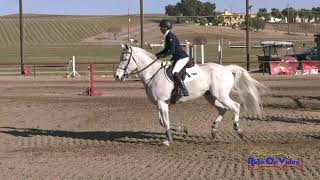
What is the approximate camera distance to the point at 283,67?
39.2 m

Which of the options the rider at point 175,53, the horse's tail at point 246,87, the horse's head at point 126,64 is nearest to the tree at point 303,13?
the horse's tail at point 246,87

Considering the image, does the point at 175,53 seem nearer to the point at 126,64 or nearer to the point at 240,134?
the point at 126,64

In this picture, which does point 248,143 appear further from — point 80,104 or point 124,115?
point 80,104

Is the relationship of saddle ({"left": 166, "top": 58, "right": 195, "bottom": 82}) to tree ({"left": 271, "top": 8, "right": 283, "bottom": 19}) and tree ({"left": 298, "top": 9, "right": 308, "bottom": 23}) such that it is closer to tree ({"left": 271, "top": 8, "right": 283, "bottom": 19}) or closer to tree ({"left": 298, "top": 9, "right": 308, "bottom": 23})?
tree ({"left": 298, "top": 9, "right": 308, "bottom": 23})

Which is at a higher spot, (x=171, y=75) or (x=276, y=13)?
(x=276, y=13)

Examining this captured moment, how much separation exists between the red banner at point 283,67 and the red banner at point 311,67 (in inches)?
25.3

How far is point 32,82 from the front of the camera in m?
34.6

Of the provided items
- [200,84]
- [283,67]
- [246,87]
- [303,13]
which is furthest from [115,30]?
[200,84]

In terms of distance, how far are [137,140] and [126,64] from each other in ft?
5.22

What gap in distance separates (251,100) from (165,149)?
258 cm

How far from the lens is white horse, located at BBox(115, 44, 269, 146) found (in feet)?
40.3

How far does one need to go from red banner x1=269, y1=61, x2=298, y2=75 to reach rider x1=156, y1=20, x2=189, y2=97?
27.3 meters

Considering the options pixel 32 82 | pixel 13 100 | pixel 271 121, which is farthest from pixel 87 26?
pixel 271 121
